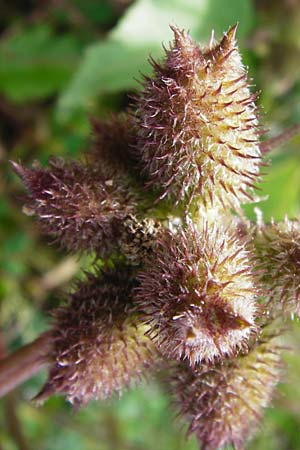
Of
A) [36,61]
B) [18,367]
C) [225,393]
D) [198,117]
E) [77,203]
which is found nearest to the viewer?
[198,117]

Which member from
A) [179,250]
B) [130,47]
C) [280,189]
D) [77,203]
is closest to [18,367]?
[77,203]

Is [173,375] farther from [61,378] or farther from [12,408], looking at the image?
[12,408]

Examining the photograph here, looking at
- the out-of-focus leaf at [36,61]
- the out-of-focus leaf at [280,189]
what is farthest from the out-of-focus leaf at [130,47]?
the out-of-focus leaf at [280,189]

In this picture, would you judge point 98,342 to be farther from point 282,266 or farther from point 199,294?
point 282,266

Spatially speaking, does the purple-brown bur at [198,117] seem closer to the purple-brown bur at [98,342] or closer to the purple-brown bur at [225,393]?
the purple-brown bur at [98,342]

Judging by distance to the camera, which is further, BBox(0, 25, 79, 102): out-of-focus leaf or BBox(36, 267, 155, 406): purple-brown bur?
BBox(0, 25, 79, 102): out-of-focus leaf

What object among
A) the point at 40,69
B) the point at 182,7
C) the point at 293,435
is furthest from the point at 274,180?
the point at 293,435

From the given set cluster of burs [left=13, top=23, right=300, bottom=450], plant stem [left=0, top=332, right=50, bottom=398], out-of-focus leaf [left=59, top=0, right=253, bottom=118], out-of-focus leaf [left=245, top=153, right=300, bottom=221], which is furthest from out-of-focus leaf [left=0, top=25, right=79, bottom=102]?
plant stem [left=0, top=332, right=50, bottom=398]

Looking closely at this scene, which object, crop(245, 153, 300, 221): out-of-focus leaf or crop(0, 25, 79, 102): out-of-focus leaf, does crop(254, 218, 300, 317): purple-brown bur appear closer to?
crop(245, 153, 300, 221): out-of-focus leaf
